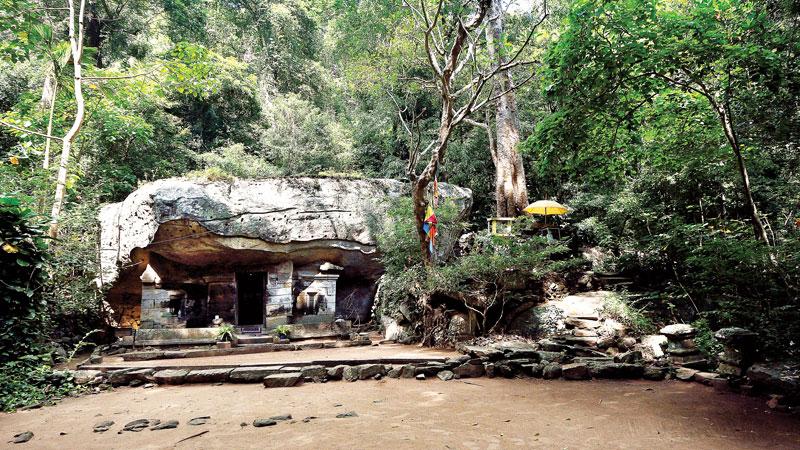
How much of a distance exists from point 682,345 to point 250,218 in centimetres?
1055

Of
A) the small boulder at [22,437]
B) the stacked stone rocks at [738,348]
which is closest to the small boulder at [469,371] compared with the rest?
the stacked stone rocks at [738,348]

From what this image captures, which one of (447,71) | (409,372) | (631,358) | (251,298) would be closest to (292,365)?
(409,372)

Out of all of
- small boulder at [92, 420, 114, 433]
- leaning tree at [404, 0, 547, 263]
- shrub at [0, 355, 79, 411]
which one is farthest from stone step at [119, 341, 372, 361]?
small boulder at [92, 420, 114, 433]

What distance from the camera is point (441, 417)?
3.72 metres

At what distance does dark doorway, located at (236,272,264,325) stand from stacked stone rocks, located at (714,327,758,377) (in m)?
13.2

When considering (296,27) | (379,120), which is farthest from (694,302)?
(296,27)

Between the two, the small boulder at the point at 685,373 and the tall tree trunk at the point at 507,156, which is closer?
the small boulder at the point at 685,373

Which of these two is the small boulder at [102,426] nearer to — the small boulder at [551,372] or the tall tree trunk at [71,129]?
the small boulder at [551,372]

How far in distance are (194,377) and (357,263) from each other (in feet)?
24.8

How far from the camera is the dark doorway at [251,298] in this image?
14.4m

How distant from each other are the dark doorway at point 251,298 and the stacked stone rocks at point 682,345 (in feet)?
40.8

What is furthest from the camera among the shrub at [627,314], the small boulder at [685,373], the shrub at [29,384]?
the shrub at [627,314]

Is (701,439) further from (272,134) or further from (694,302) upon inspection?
(272,134)

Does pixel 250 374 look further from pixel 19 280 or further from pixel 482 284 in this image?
pixel 482 284
